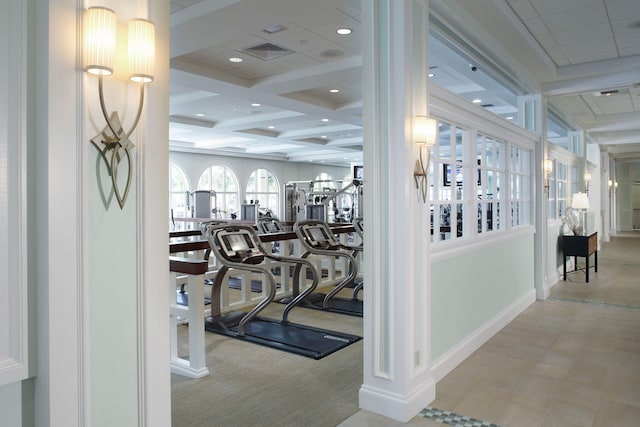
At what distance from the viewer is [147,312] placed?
66.6 inches

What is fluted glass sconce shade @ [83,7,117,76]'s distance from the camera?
148 cm

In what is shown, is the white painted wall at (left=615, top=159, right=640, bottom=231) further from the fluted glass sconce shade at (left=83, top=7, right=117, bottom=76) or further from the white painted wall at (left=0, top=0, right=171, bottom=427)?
the fluted glass sconce shade at (left=83, top=7, right=117, bottom=76)

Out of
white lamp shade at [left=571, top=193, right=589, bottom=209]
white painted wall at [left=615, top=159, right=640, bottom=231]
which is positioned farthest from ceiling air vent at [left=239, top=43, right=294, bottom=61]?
white painted wall at [left=615, top=159, right=640, bottom=231]

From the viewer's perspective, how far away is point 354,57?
20.6 feet

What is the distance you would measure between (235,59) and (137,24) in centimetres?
498

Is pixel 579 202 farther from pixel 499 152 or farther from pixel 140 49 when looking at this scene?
pixel 140 49

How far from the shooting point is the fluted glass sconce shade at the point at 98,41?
4.87ft

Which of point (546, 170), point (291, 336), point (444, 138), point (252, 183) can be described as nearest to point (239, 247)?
point (291, 336)

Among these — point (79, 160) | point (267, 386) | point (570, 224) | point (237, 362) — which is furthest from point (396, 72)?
point (570, 224)

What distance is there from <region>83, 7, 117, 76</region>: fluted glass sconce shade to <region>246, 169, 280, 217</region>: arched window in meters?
16.8

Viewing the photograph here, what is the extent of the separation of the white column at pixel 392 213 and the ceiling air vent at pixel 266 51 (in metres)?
2.92

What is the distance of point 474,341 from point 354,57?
372cm

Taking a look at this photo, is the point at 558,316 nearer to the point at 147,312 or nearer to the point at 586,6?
the point at 586,6

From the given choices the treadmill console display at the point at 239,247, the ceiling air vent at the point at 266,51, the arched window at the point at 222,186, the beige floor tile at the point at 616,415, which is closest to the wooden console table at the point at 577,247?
the beige floor tile at the point at 616,415
